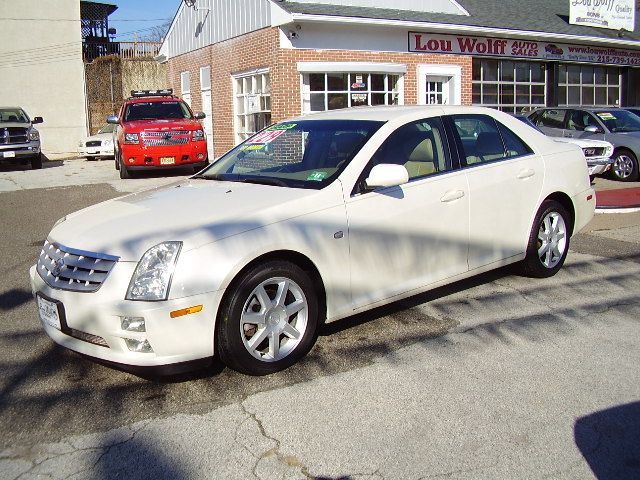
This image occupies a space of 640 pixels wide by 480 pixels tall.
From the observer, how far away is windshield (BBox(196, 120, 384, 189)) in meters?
4.80

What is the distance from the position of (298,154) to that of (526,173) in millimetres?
2062

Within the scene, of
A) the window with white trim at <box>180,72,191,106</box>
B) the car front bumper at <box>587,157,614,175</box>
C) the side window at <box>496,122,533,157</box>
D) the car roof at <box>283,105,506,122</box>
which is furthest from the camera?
the window with white trim at <box>180,72,191,106</box>

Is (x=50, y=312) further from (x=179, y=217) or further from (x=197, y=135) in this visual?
(x=197, y=135)

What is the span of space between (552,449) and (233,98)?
52.0ft

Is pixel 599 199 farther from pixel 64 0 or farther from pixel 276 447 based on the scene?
pixel 64 0

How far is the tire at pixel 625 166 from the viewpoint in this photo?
44.9 feet

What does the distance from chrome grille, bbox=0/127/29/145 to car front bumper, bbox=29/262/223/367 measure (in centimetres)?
1647

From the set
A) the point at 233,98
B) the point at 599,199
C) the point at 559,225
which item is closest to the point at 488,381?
the point at 559,225

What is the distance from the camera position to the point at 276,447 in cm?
340

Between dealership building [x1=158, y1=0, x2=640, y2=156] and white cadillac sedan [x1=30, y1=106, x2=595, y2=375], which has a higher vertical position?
dealership building [x1=158, y1=0, x2=640, y2=156]

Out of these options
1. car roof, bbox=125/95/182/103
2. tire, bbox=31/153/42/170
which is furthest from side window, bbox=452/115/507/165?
tire, bbox=31/153/42/170

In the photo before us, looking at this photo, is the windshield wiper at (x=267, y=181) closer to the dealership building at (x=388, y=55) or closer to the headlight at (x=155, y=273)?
the headlight at (x=155, y=273)

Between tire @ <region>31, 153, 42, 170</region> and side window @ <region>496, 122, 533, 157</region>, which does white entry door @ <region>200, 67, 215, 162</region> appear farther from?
side window @ <region>496, 122, 533, 157</region>

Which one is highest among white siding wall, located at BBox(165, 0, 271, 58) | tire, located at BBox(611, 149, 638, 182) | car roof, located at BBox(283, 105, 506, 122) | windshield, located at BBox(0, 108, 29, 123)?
white siding wall, located at BBox(165, 0, 271, 58)
